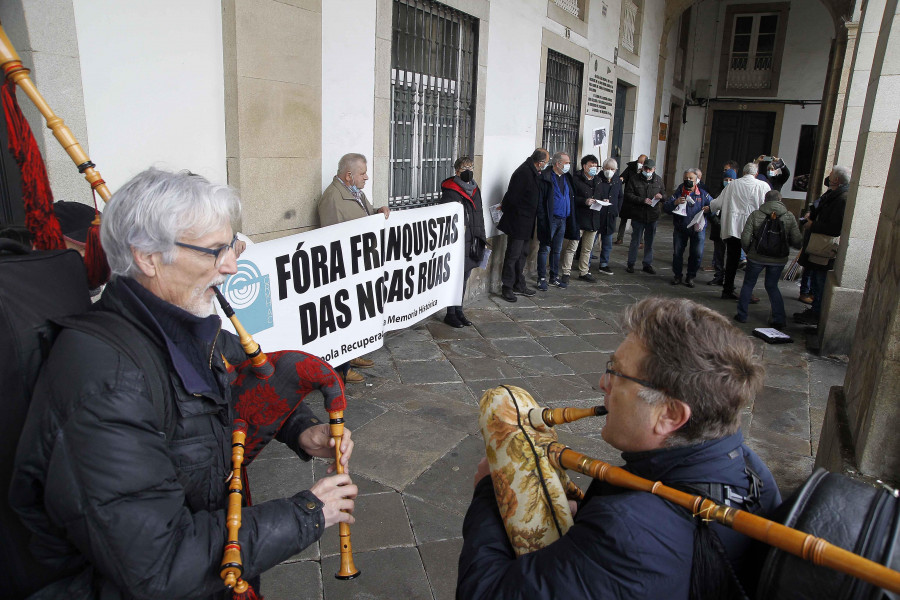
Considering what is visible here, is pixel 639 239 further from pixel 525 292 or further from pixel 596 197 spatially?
pixel 525 292

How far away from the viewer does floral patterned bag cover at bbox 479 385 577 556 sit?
1.27 meters

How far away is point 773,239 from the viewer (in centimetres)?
678

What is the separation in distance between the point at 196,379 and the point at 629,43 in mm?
12955

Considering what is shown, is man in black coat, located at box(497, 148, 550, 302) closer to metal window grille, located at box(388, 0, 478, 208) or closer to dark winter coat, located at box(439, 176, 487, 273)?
metal window grille, located at box(388, 0, 478, 208)

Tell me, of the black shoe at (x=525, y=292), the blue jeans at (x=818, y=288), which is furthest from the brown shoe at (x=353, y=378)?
the blue jeans at (x=818, y=288)

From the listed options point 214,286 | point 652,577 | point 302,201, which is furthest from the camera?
point 302,201

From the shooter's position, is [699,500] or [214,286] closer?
[699,500]

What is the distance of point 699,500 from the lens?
111cm

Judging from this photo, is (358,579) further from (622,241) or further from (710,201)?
(622,241)

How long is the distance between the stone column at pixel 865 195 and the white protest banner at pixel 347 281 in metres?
3.64

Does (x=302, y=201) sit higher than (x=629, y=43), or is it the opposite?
(x=629, y=43)

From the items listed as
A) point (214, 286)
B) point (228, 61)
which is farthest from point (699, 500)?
point (228, 61)

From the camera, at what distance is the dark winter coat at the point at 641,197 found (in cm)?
928

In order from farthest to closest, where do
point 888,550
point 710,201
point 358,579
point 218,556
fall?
point 710,201, point 358,579, point 218,556, point 888,550
